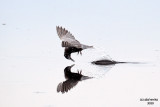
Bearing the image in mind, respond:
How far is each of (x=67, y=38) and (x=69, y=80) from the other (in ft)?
0.70

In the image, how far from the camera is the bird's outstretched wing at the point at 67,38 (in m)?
2.28

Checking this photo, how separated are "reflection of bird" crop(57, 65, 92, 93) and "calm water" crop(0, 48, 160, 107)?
0.7 inches

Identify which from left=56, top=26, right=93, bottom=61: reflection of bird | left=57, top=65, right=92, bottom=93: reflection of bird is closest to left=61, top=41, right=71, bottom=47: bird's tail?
left=56, top=26, right=93, bottom=61: reflection of bird

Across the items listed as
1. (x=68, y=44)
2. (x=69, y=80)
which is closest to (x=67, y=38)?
(x=68, y=44)

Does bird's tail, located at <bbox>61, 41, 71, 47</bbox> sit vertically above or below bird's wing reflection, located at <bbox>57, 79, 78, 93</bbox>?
above

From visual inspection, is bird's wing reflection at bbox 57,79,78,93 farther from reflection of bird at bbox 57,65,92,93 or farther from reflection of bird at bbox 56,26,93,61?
reflection of bird at bbox 56,26,93,61

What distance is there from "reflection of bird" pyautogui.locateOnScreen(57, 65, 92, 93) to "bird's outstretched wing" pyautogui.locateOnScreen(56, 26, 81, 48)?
0.37 feet

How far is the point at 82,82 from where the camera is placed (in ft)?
7.50

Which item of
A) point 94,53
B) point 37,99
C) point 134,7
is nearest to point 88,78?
point 94,53

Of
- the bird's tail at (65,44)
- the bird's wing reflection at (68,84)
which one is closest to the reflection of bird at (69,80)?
the bird's wing reflection at (68,84)

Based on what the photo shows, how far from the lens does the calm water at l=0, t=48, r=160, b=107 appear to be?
2.27 meters

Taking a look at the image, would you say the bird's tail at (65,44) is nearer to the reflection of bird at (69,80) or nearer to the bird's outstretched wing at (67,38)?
the bird's outstretched wing at (67,38)

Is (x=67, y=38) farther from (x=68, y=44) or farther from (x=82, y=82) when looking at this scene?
(x=82, y=82)

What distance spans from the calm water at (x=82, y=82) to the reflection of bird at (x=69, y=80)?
0.06 feet
